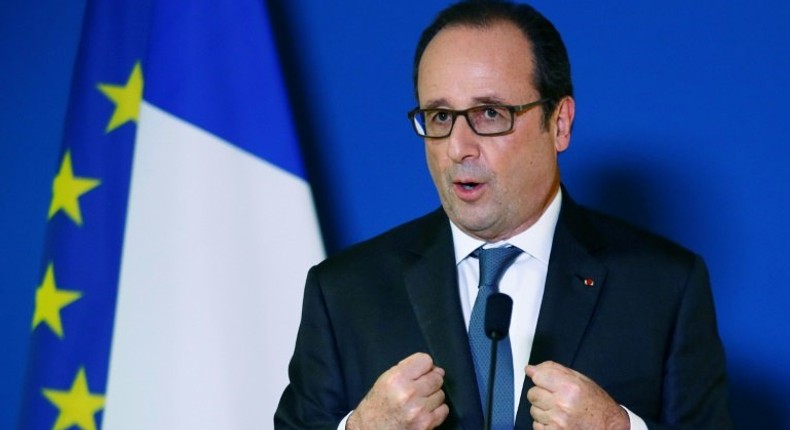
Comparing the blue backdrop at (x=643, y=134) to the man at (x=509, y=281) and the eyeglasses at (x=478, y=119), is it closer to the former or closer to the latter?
the man at (x=509, y=281)

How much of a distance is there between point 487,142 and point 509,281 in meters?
0.23

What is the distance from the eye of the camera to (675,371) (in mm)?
1811

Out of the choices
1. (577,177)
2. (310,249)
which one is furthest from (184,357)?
(577,177)

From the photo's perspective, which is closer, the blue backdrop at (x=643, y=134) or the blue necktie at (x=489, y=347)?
the blue necktie at (x=489, y=347)

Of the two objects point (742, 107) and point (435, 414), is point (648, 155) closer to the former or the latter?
point (742, 107)

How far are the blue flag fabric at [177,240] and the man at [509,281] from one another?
0.51 metres

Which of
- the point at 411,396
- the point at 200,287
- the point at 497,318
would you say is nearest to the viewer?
the point at 497,318

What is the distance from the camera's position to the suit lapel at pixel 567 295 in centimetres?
179

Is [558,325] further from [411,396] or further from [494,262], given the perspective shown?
[411,396]

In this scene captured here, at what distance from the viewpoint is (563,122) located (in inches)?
78.2

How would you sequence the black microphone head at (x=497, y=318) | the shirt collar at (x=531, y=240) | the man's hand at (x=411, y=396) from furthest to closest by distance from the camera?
the shirt collar at (x=531, y=240) < the man's hand at (x=411, y=396) < the black microphone head at (x=497, y=318)

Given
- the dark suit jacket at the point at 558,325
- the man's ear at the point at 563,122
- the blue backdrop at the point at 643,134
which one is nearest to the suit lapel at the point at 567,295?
the dark suit jacket at the point at 558,325

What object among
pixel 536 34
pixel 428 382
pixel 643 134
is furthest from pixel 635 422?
pixel 643 134

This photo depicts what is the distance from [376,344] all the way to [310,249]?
65 cm
